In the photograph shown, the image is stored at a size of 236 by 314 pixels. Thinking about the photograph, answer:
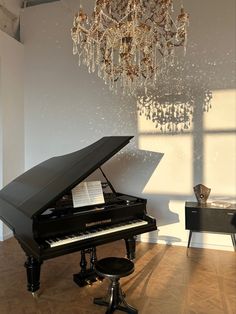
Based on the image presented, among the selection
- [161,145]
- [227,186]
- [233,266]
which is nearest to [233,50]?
[161,145]

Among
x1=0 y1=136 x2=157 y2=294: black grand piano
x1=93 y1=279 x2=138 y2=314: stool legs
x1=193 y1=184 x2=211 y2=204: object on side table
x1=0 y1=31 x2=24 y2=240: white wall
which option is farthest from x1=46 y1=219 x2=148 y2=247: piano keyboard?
x1=0 y1=31 x2=24 y2=240: white wall

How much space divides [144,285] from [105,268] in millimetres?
888

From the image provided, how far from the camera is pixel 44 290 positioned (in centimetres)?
284

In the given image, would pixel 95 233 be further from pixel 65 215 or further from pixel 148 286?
pixel 148 286

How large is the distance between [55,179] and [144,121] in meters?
2.15

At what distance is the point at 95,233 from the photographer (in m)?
2.53

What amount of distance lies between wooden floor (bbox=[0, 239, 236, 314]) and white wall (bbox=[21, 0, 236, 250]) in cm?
68

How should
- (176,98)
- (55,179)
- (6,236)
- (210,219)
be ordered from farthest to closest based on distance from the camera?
1. (6,236)
2. (176,98)
3. (210,219)
4. (55,179)

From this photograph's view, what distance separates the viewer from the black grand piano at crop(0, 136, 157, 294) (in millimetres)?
2293

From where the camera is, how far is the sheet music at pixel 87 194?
2.71 metres

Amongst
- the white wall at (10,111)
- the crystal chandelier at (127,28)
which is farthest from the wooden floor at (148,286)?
the crystal chandelier at (127,28)

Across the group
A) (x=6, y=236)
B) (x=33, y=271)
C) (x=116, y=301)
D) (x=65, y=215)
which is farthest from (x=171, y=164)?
(x=6, y=236)

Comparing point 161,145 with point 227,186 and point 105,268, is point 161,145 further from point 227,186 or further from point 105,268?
point 105,268

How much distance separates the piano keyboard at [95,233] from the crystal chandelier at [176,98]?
1.87 metres
